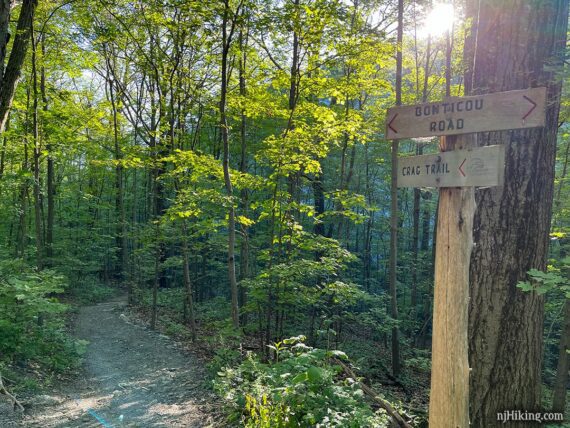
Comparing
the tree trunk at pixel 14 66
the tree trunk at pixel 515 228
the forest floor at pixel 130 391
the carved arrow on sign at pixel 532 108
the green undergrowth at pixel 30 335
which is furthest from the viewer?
the green undergrowth at pixel 30 335

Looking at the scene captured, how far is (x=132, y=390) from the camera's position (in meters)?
6.62

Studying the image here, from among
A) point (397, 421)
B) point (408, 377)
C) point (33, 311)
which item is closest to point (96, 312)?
point (33, 311)

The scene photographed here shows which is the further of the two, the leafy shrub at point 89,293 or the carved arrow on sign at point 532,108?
the leafy shrub at point 89,293

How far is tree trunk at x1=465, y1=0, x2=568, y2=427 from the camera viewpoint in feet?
10.8

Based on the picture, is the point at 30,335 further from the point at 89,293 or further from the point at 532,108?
the point at 89,293

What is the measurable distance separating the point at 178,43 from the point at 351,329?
13.8 m

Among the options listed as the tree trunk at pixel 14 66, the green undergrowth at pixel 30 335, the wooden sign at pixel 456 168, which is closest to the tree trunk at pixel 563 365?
the wooden sign at pixel 456 168

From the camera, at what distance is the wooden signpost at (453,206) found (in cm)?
224

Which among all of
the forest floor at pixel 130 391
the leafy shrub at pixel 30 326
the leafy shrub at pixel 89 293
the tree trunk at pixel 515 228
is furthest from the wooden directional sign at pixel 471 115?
the leafy shrub at pixel 89 293

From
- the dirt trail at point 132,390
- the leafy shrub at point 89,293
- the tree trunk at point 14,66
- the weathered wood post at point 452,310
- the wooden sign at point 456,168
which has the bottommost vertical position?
the leafy shrub at point 89,293

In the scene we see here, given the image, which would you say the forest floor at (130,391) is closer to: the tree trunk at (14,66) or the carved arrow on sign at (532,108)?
the tree trunk at (14,66)

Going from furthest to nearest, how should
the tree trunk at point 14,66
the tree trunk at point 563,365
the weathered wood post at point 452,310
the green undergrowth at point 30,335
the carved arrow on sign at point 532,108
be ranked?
the tree trunk at point 563,365 < the green undergrowth at point 30,335 < the tree trunk at point 14,66 < the weathered wood post at point 452,310 < the carved arrow on sign at point 532,108

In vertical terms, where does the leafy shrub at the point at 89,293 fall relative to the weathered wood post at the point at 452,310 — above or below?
below

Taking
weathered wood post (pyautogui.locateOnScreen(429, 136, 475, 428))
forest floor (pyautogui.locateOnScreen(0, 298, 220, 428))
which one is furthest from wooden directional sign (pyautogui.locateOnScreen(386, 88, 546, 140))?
forest floor (pyautogui.locateOnScreen(0, 298, 220, 428))
